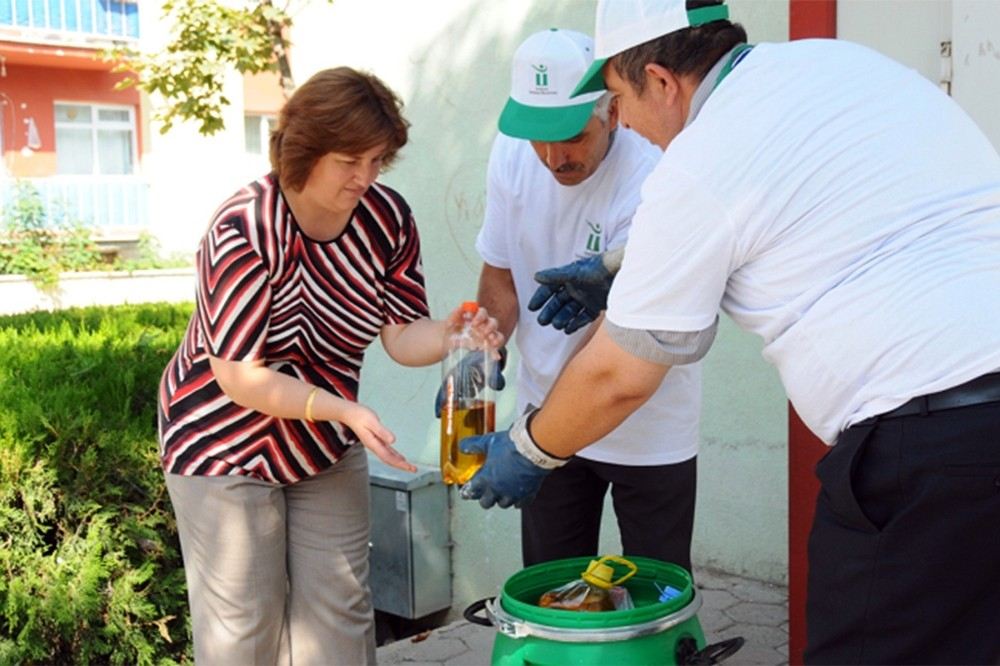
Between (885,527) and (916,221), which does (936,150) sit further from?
(885,527)

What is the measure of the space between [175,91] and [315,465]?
5691 mm

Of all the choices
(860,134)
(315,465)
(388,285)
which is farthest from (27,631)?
(860,134)

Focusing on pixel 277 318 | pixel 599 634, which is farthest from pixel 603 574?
pixel 277 318

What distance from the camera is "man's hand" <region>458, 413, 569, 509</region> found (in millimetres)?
2314

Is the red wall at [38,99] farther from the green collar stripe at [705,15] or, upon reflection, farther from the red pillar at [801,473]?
the green collar stripe at [705,15]

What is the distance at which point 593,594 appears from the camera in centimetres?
239

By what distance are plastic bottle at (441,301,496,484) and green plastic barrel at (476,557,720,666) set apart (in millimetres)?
650

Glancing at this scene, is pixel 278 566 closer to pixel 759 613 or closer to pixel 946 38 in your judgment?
pixel 759 613

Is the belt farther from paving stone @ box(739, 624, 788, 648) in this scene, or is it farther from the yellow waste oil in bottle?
paving stone @ box(739, 624, 788, 648)

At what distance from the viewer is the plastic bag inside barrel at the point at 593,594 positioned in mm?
2369

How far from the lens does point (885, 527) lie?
1.86 m

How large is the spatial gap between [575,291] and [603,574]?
26.9 inches

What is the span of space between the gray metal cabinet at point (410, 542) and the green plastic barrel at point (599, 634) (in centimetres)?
296

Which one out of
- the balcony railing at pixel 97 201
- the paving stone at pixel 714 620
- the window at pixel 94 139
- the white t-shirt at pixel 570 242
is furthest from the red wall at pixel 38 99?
the white t-shirt at pixel 570 242
